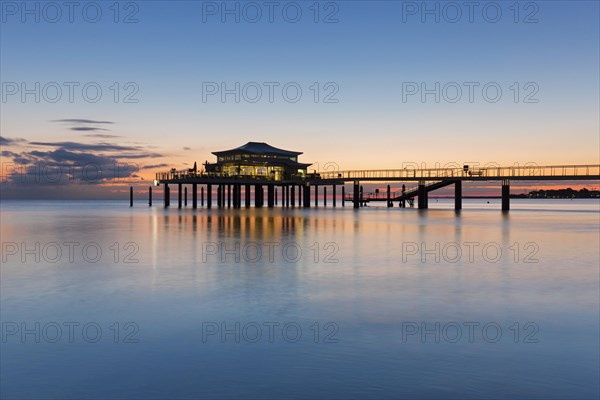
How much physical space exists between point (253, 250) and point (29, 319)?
14.9m

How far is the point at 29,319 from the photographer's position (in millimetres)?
12336

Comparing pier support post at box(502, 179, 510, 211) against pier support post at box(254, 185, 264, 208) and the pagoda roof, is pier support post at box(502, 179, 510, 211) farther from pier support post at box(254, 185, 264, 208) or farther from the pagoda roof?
pier support post at box(254, 185, 264, 208)

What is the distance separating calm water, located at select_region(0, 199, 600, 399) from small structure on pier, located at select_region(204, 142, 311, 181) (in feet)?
185

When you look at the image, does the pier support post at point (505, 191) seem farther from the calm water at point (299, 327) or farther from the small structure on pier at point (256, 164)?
the calm water at point (299, 327)

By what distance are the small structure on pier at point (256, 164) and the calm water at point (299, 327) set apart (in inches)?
2222

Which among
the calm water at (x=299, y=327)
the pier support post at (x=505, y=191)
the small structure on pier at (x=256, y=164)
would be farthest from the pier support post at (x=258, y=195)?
the calm water at (x=299, y=327)

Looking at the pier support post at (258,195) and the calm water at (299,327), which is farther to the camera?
the pier support post at (258,195)

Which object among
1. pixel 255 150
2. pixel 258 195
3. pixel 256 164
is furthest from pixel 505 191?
pixel 258 195

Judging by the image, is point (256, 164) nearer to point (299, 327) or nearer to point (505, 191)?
point (505, 191)

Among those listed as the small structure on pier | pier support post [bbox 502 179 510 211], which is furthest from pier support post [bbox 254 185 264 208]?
pier support post [bbox 502 179 510 211]

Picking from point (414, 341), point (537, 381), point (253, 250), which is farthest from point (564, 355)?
point (253, 250)

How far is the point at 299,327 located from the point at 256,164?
70899 millimetres

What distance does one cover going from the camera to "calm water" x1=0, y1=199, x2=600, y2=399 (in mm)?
7934

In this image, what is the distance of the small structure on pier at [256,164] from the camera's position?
80500 mm
